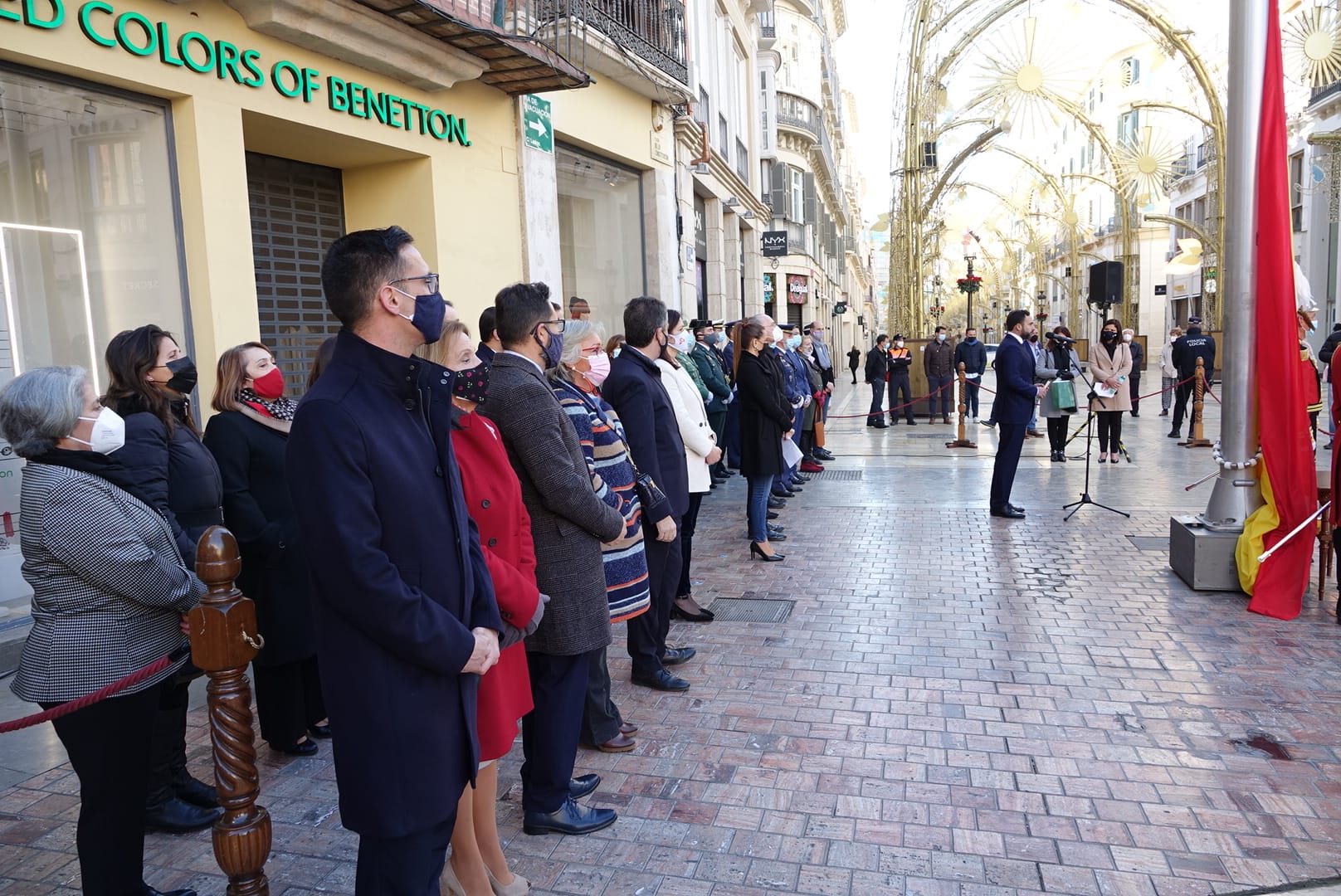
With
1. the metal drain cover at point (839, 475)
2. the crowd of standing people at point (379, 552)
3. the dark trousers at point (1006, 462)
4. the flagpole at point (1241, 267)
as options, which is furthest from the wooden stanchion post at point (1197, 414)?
the crowd of standing people at point (379, 552)

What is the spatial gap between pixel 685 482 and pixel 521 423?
1963mm

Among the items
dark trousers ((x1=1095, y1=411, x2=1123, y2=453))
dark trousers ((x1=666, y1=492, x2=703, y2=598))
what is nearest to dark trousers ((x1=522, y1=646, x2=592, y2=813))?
dark trousers ((x1=666, y1=492, x2=703, y2=598))

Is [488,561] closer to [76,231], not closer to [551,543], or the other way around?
[551,543]

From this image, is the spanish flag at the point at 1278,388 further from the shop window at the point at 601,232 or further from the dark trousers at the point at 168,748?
the shop window at the point at 601,232

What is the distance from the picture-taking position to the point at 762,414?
7.45 m

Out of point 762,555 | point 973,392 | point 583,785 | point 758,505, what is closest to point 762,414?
point 758,505

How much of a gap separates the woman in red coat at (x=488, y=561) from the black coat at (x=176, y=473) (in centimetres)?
122

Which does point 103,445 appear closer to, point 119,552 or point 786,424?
point 119,552

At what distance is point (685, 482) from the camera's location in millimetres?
5180

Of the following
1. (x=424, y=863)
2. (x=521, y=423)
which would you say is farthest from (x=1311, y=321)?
(x=424, y=863)

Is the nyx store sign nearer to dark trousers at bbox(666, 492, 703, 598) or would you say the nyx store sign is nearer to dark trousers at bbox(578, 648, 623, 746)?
dark trousers at bbox(666, 492, 703, 598)

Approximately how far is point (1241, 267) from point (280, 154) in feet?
27.1

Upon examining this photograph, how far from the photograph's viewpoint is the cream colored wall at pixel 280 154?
660cm

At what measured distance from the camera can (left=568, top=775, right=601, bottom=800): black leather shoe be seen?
3771mm
